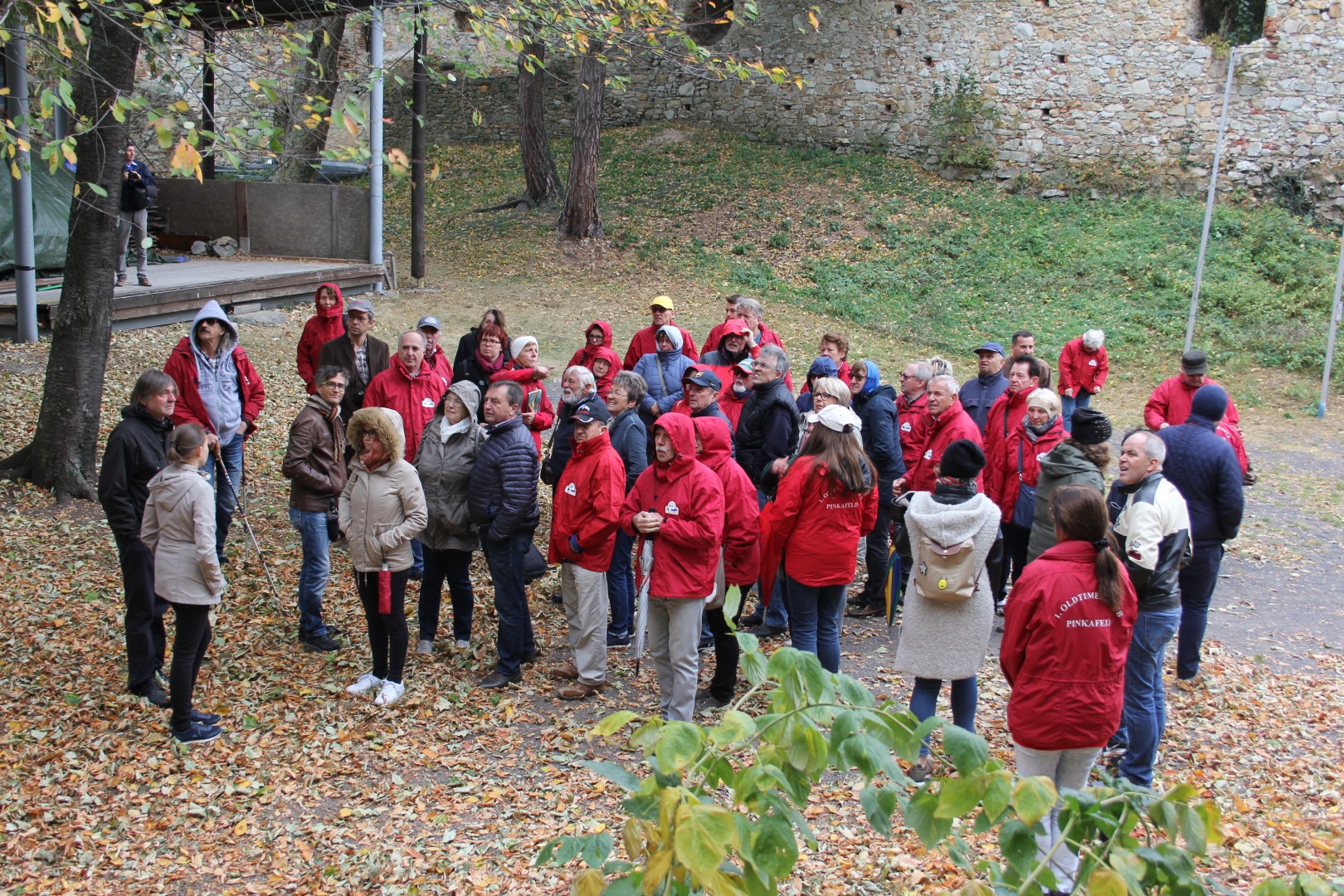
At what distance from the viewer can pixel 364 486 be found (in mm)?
5301

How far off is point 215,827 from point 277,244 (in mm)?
13653

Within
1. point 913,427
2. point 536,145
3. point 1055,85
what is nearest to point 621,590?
point 913,427

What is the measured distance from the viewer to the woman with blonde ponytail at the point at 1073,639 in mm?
3727

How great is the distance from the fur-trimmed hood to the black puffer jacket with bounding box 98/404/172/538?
91 centimetres

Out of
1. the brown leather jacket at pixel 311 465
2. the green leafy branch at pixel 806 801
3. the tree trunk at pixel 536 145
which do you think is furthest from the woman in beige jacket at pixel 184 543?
the tree trunk at pixel 536 145

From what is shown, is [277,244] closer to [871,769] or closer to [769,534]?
[769,534]

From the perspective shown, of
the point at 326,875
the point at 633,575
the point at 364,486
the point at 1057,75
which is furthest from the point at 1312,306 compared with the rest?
the point at 326,875

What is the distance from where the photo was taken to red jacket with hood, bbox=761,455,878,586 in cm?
509

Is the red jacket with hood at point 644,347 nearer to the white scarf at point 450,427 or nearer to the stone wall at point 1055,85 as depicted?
the white scarf at point 450,427

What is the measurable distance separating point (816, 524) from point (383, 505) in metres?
2.23

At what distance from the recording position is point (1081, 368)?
9938 millimetres

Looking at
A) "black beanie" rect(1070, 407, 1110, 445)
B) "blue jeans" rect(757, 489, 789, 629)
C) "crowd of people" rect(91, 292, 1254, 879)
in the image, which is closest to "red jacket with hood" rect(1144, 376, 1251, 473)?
"crowd of people" rect(91, 292, 1254, 879)

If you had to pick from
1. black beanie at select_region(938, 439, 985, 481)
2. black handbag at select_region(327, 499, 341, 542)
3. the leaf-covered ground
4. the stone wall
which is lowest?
the leaf-covered ground

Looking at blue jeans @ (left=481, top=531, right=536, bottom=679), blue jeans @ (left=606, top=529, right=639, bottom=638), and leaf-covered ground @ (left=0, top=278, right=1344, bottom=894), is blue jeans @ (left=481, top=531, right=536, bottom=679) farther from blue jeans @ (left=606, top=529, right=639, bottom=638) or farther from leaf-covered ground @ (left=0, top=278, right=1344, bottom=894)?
blue jeans @ (left=606, top=529, right=639, bottom=638)
